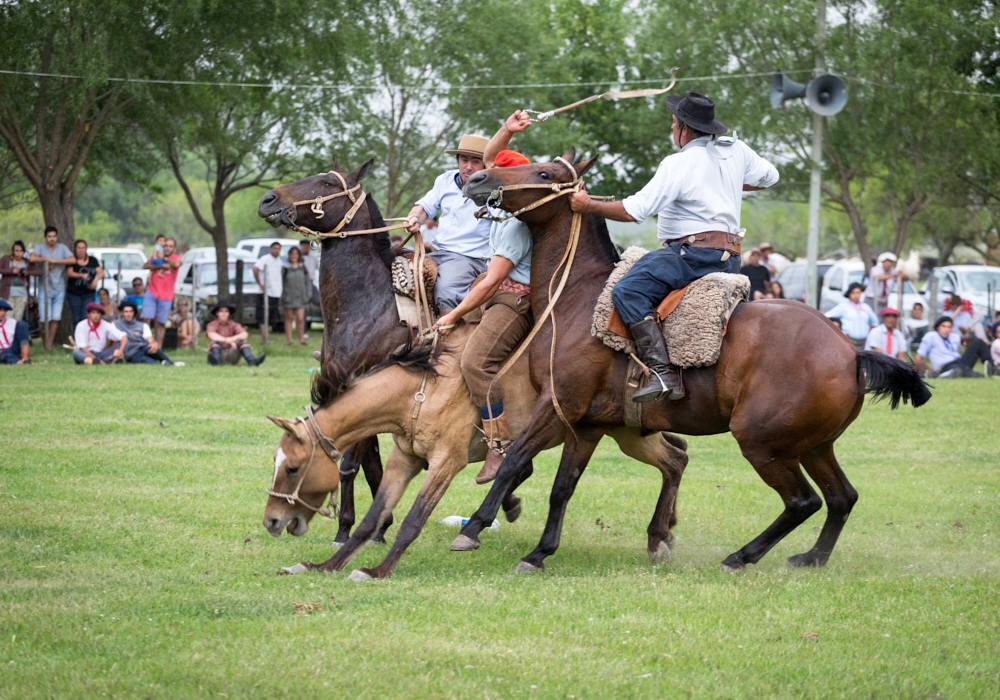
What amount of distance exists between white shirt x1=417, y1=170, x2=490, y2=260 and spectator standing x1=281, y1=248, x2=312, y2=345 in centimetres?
1649

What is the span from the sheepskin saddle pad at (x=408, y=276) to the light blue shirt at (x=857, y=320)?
1441 cm

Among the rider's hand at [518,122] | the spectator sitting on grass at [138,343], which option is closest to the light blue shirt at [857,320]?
the spectator sitting on grass at [138,343]

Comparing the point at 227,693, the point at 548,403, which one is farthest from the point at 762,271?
the point at 227,693

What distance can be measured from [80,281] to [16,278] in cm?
123

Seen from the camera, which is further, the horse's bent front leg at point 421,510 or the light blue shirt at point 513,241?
the light blue shirt at point 513,241

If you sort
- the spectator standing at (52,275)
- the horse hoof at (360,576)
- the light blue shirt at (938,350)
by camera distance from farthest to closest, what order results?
the light blue shirt at (938,350) → the spectator standing at (52,275) → the horse hoof at (360,576)

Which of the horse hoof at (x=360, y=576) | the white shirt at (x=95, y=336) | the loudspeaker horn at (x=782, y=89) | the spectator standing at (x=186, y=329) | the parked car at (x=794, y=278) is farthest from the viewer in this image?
the parked car at (x=794, y=278)

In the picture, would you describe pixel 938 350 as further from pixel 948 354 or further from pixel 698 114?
pixel 698 114

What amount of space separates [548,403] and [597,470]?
4545 millimetres

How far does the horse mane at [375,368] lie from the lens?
6.80 m

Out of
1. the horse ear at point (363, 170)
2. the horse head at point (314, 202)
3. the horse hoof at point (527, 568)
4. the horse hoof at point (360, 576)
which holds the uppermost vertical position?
the horse ear at point (363, 170)

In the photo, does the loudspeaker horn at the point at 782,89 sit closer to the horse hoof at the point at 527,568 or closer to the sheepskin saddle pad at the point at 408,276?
the sheepskin saddle pad at the point at 408,276

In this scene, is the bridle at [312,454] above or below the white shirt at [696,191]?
below

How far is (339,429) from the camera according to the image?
6730 mm
